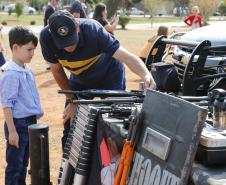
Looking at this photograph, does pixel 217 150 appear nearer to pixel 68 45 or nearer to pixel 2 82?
pixel 68 45

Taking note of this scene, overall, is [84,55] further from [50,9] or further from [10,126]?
[50,9]

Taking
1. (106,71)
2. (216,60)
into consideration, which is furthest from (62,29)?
(216,60)

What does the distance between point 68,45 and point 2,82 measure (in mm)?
633

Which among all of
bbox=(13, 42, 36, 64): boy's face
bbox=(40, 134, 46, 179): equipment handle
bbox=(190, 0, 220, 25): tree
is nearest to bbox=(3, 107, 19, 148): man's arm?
bbox=(13, 42, 36, 64): boy's face

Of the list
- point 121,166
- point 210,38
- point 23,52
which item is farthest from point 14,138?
point 210,38

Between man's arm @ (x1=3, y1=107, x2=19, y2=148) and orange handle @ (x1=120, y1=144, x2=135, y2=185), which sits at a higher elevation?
orange handle @ (x1=120, y1=144, x2=135, y2=185)

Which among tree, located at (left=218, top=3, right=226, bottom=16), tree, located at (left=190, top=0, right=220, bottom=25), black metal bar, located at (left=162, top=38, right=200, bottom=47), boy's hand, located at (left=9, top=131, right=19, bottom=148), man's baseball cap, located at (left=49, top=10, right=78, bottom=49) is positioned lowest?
tree, located at (left=218, top=3, right=226, bottom=16)

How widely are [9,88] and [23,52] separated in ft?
0.94

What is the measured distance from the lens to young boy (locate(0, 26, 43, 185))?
369 cm

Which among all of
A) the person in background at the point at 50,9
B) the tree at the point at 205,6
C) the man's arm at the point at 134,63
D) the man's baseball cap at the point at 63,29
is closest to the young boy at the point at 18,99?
the man's baseball cap at the point at 63,29

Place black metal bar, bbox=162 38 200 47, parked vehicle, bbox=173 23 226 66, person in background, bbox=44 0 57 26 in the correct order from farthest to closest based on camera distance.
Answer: person in background, bbox=44 0 57 26 → parked vehicle, bbox=173 23 226 66 → black metal bar, bbox=162 38 200 47

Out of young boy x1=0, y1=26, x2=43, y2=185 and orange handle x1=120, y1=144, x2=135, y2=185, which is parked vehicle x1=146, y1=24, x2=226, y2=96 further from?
orange handle x1=120, y1=144, x2=135, y2=185

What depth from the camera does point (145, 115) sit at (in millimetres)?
2393

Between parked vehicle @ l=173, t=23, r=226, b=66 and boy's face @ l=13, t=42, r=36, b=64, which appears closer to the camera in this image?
boy's face @ l=13, t=42, r=36, b=64
